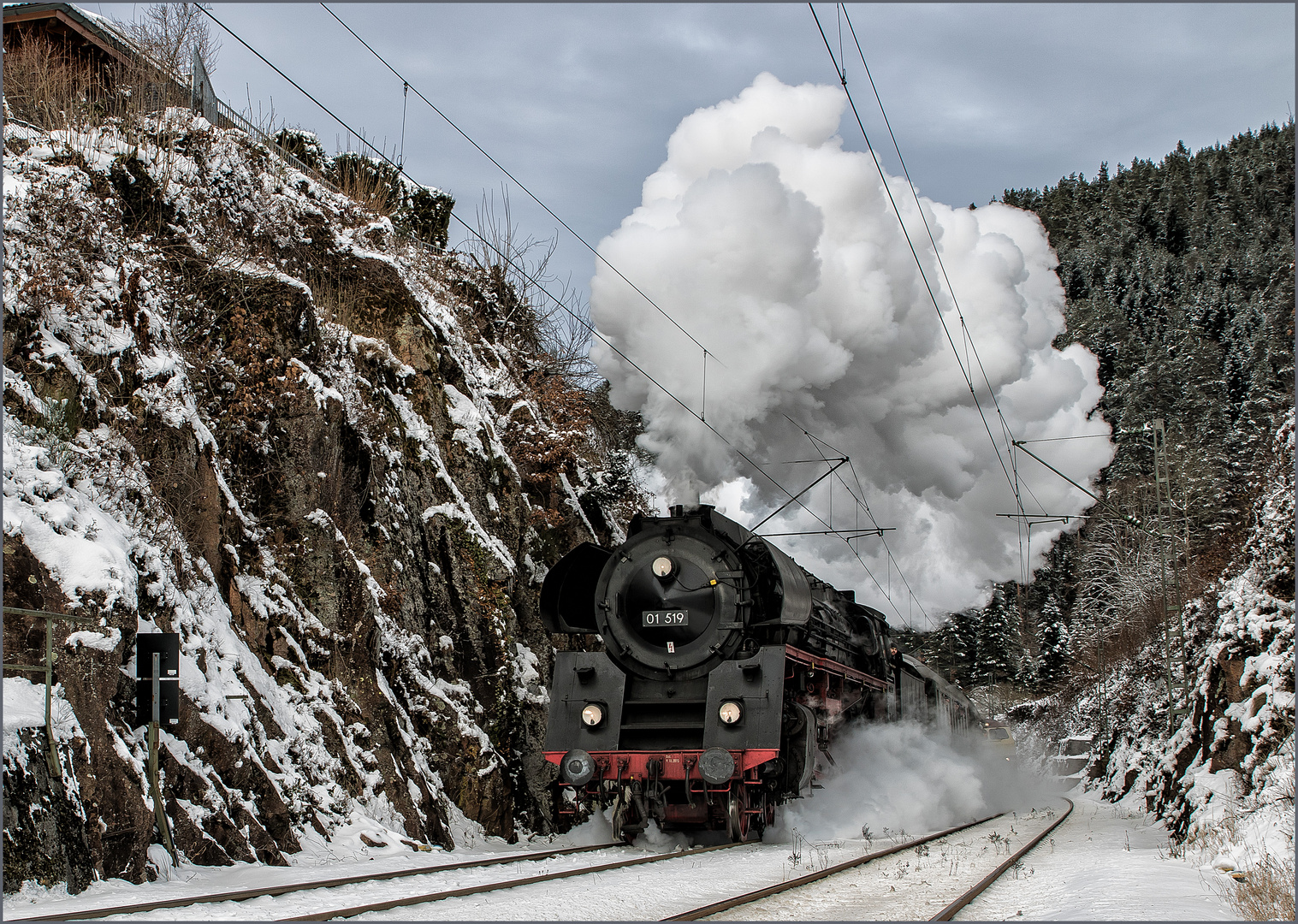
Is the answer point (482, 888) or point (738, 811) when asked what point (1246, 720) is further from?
point (482, 888)

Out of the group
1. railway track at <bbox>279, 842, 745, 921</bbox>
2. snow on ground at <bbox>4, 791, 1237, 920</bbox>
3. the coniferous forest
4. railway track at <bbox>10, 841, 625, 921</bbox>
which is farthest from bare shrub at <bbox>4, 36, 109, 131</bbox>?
the coniferous forest

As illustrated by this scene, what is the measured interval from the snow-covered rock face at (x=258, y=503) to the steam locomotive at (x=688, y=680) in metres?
1.69

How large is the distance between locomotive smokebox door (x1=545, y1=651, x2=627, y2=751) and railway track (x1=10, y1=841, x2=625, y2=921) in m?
1.51

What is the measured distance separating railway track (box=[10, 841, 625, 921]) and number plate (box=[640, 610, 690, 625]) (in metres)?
2.72

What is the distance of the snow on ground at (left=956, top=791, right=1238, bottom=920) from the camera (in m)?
6.04

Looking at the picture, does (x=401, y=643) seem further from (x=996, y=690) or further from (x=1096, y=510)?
(x=996, y=690)

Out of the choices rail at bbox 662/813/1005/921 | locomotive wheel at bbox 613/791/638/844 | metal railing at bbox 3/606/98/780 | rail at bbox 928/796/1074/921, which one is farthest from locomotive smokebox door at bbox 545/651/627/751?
metal railing at bbox 3/606/98/780

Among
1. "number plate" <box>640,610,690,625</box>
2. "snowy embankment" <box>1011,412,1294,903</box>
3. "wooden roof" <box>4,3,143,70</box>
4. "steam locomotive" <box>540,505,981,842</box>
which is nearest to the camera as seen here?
"snowy embankment" <box>1011,412,1294,903</box>

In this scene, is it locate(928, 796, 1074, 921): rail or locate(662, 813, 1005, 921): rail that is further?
locate(928, 796, 1074, 921): rail

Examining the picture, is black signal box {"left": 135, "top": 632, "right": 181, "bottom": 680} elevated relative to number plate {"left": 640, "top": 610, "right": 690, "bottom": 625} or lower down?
lower down

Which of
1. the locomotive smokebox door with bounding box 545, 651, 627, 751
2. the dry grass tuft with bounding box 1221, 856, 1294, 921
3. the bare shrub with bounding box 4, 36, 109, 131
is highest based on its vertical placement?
the bare shrub with bounding box 4, 36, 109, 131

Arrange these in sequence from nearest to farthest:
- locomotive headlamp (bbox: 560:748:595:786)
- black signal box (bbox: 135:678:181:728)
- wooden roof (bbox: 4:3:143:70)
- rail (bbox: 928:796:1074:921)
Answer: rail (bbox: 928:796:1074:921), black signal box (bbox: 135:678:181:728), locomotive headlamp (bbox: 560:748:595:786), wooden roof (bbox: 4:3:143:70)

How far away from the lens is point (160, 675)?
735 cm

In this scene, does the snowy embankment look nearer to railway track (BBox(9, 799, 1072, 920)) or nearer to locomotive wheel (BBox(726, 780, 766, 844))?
railway track (BBox(9, 799, 1072, 920))
